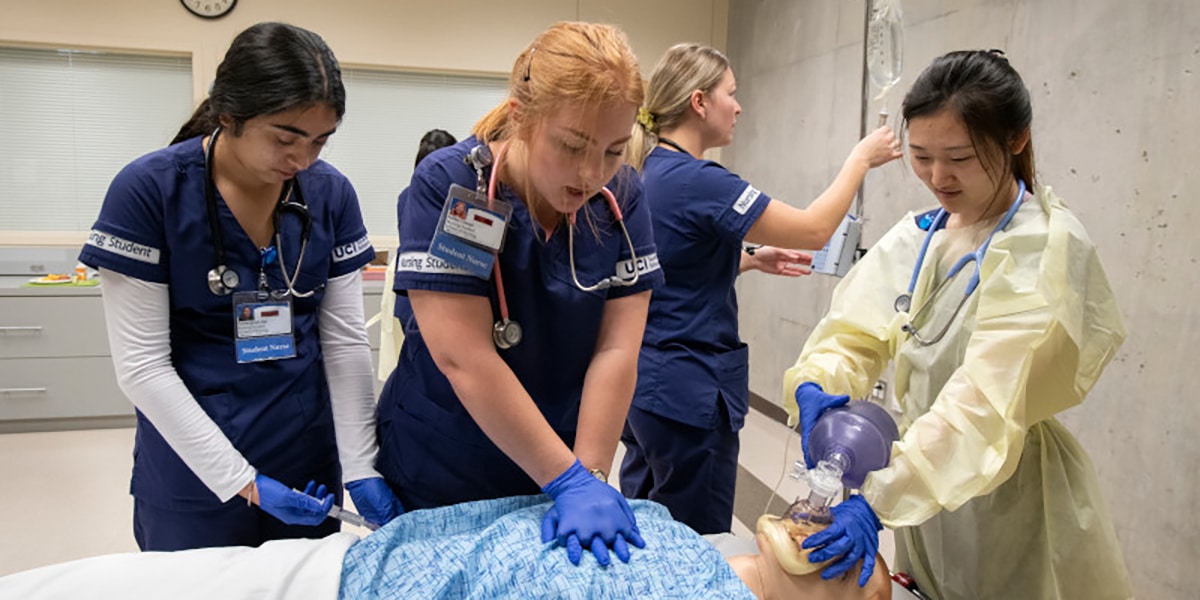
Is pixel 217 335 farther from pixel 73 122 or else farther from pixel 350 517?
pixel 73 122

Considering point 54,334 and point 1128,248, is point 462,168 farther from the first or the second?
point 54,334

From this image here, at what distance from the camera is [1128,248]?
2049 millimetres

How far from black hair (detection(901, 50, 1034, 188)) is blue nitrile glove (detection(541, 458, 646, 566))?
2.50ft

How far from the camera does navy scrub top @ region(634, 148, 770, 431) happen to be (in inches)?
66.0

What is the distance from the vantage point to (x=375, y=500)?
1.29 meters

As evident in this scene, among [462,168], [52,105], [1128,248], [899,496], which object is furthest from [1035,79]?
[52,105]

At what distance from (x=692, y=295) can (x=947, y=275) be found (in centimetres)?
59

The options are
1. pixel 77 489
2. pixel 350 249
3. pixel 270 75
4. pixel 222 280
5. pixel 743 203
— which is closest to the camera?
pixel 270 75

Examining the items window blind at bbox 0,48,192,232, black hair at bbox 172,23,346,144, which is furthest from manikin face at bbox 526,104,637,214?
window blind at bbox 0,48,192,232

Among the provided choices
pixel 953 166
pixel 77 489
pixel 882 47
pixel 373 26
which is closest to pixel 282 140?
pixel 953 166

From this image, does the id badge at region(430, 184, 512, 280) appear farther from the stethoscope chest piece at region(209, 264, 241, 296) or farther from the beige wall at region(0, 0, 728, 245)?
the beige wall at region(0, 0, 728, 245)

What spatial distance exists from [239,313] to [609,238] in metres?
0.62

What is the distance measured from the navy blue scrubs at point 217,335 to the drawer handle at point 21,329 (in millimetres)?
2764

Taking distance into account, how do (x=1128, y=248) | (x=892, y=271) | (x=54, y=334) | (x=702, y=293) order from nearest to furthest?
(x=892, y=271) → (x=702, y=293) → (x=1128, y=248) → (x=54, y=334)
